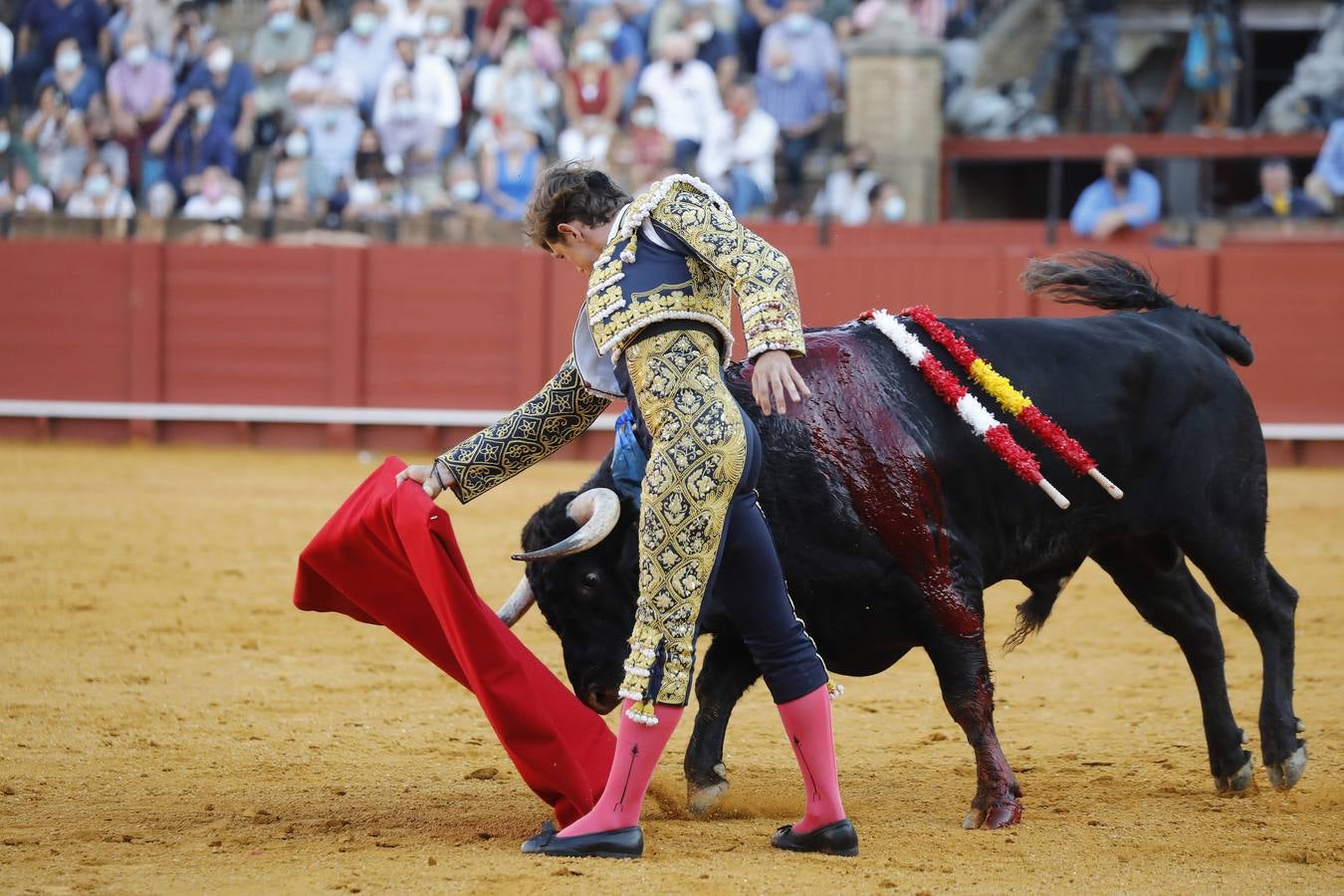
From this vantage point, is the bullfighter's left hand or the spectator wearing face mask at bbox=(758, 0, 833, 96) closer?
the bullfighter's left hand

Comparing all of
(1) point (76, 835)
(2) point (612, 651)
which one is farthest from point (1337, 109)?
(1) point (76, 835)

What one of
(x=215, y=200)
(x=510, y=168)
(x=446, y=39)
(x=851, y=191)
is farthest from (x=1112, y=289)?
(x=446, y=39)

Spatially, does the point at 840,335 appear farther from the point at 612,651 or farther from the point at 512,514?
the point at 512,514

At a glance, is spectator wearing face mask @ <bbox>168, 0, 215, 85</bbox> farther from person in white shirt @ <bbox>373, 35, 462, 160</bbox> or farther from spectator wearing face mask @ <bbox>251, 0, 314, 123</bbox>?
person in white shirt @ <bbox>373, 35, 462, 160</bbox>

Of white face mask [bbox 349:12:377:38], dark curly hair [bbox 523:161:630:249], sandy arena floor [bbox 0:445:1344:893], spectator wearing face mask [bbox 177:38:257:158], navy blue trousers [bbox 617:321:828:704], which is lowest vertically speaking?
sandy arena floor [bbox 0:445:1344:893]

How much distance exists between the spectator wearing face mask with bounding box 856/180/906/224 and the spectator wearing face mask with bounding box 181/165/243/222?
4.07 metres

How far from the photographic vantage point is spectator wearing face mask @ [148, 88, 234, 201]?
1158 cm

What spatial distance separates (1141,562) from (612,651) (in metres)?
1.30

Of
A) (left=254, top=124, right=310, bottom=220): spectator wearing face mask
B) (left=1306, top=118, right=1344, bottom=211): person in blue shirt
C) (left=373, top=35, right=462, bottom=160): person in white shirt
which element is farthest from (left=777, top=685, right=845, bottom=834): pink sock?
(left=373, top=35, right=462, bottom=160): person in white shirt

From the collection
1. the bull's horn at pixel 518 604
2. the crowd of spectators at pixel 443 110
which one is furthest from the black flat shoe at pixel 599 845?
the crowd of spectators at pixel 443 110

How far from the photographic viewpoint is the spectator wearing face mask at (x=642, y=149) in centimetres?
1084

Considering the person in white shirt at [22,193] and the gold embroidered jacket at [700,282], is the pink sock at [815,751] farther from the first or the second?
the person in white shirt at [22,193]

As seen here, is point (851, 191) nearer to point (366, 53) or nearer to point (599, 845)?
point (366, 53)

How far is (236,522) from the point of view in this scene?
25.2 ft
